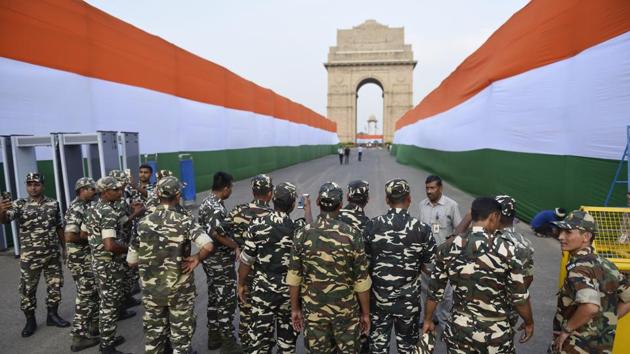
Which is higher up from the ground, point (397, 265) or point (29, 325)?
point (397, 265)

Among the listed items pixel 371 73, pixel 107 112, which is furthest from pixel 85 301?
pixel 371 73

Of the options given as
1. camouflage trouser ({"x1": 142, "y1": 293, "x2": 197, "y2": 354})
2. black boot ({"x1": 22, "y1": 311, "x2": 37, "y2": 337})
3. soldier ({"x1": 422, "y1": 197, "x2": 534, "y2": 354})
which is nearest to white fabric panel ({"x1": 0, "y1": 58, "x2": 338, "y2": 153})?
black boot ({"x1": 22, "y1": 311, "x2": 37, "y2": 337})

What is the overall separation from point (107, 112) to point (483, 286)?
35.3 feet

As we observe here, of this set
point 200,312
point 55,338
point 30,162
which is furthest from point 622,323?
point 30,162

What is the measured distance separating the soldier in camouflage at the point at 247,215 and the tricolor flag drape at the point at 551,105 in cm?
656

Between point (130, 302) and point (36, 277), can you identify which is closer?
point (36, 277)

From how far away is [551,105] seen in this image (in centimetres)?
813

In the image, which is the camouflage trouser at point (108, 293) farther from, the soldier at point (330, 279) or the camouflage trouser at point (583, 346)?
the camouflage trouser at point (583, 346)

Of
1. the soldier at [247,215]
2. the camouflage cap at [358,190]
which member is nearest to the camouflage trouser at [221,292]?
the soldier at [247,215]

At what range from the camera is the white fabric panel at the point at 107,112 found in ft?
24.3

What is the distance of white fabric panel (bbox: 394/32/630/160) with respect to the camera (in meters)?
6.09

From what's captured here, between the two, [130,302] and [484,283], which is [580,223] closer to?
[484,283]

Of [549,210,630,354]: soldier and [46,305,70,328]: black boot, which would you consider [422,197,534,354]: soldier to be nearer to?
[549,210,630,354]: soldier

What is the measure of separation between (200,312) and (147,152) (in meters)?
8.84
